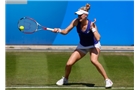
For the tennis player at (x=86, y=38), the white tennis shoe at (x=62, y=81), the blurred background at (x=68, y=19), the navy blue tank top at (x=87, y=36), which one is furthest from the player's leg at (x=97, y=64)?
the blurred background at (x=68, y=19)

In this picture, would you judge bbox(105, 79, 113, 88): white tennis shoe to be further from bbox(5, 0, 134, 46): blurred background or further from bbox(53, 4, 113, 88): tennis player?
bbox(5, 0, 134, 46): blurred background

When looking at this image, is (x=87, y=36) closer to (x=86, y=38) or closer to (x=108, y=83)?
(x=86, y=38)

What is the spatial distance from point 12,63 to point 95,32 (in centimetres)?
441

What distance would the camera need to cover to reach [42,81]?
38.4 feet

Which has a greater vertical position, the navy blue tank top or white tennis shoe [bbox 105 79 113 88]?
the navy blue tank top

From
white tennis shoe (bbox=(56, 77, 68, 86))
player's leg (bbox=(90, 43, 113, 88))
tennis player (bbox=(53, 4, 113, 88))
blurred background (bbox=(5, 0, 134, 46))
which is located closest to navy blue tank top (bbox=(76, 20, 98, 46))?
tennis player (bbox=(53, 4, 113, 88))

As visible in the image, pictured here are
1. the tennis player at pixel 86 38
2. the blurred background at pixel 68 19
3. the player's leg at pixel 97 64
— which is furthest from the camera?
the blurred background at pixel 68 19

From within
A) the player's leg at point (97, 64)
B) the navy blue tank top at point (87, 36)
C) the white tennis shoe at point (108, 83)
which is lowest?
the white tennis shoe at point (108, 83)

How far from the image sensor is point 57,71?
13297mm

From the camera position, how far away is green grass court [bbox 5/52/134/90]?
1119cm

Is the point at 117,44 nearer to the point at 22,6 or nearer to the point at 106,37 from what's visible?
the point at 106,37

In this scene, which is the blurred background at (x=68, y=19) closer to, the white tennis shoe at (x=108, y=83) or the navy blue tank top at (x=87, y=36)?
the navy blue tank top at (x=87, y=36)

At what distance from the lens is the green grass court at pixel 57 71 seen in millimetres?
11188

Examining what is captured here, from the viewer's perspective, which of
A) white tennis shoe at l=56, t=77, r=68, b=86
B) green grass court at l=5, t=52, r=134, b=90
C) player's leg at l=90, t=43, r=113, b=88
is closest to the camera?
player's leg at l=90, t=43, r=113, b=88
